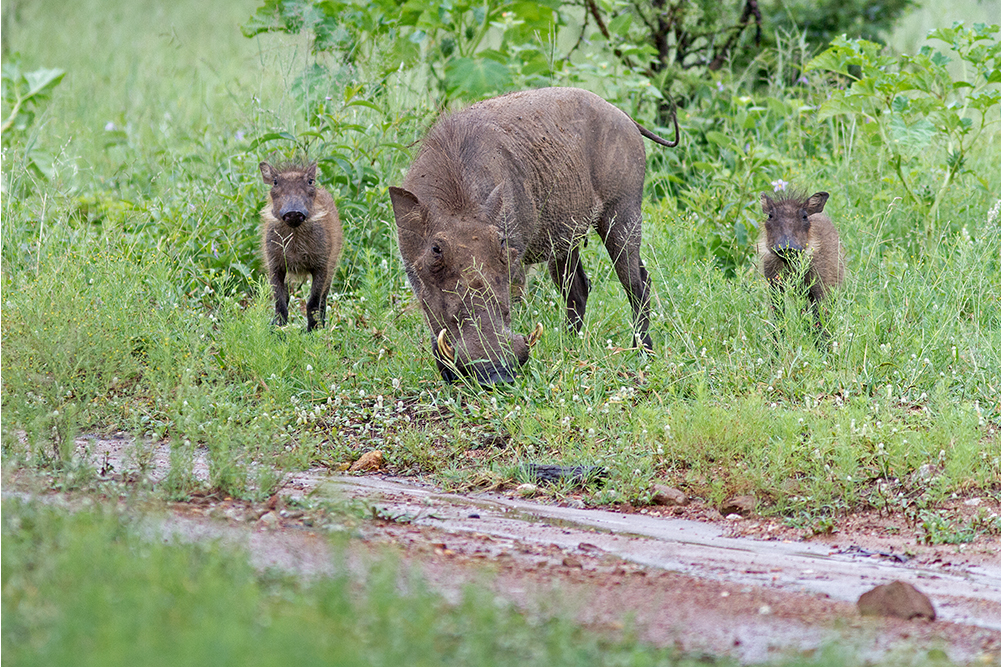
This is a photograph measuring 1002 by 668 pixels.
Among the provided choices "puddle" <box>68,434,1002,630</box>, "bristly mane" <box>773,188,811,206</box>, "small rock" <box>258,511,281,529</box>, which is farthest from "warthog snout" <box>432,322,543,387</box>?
"bristly mane" <box>773,188,811,206</box>

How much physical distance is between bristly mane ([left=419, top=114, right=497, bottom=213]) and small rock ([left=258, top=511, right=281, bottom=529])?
1.84 metres

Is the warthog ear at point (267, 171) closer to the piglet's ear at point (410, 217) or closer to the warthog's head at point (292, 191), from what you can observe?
the warthog's head at point (292, 191)

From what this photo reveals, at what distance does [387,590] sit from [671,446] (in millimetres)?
2169

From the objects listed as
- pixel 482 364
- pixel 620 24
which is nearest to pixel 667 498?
pixel 482 364

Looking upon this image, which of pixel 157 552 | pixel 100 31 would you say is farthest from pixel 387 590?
pixel 100 31

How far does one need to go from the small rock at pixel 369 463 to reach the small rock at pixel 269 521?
3.23 ft

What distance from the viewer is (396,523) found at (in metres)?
3.90

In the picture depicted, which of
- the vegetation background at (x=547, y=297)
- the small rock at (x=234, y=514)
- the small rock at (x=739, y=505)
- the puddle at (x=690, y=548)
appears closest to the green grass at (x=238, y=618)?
the vegetation background at (x=547, y=297)

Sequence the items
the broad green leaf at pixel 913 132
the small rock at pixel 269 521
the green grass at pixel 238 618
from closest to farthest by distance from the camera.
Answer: the green grass at pixel 238 618
the small rock at pixel 269 521
the broad green leaf at pixel 913 132

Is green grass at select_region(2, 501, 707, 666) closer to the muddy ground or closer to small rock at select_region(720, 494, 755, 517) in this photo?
the muddy ground

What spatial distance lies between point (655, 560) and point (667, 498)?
71 cm

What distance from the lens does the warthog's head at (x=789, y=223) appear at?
233 inches

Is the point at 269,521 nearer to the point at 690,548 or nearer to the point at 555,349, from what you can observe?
the point at 690,548

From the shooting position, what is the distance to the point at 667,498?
4.33 m
